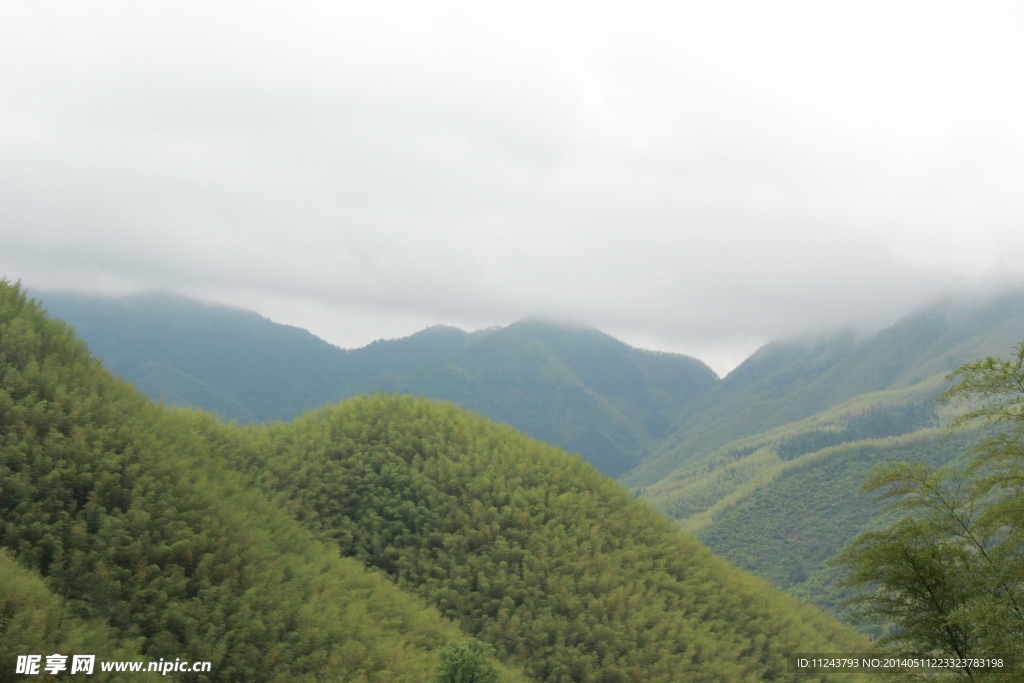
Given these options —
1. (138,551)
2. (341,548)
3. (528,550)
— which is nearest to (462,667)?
(138,551)

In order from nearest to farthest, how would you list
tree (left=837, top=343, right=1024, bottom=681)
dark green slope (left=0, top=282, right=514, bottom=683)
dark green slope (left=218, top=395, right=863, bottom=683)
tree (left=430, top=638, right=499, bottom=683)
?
tree (left=837, top=343, right=1024, bottom=681), dark green slope (left=0, top=282, right=514, bottom=683), tree (left=430, top=638, right=499, bottom=683), dark green slope (left=218, top=395, right=863, bottom=683)

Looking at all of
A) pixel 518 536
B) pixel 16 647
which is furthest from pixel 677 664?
pixel 16 647

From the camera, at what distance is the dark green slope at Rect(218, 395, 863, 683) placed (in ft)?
150

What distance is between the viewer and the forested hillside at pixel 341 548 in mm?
29031

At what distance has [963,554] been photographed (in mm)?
20719

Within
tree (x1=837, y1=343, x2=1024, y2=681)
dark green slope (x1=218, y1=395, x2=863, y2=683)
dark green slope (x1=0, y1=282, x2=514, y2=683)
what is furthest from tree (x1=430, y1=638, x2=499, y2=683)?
dark green slope (x1=218, y1=395, x2=863, y2=683)

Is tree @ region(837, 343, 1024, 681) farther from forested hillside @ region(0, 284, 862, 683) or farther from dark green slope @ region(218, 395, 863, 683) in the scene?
dark green slope @ region(218, 395, 863, 683)

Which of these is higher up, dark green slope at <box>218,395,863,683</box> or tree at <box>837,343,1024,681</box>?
tree at <box>837,343,1024,681</box>

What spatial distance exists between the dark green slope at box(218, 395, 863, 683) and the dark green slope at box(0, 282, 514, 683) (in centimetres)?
936

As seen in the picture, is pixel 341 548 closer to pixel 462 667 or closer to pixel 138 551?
pixel 138 551

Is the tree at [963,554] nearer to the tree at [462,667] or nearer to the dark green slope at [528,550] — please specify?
the tree at [462,667]

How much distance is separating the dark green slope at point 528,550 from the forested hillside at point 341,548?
180 millimetres

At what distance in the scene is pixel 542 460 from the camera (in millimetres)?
60375

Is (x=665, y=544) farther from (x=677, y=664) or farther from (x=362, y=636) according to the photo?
(x=362, y=636)
